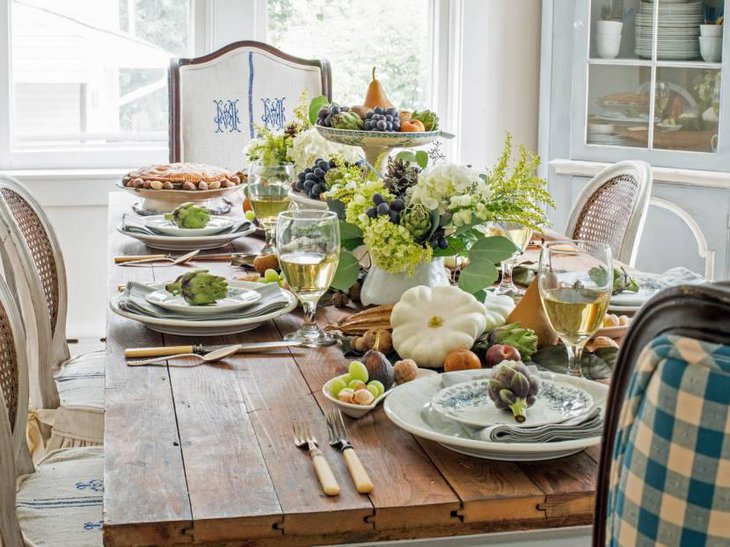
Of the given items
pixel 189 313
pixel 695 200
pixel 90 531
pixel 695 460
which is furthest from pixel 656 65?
pixel 695 460

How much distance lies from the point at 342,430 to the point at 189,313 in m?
0.56

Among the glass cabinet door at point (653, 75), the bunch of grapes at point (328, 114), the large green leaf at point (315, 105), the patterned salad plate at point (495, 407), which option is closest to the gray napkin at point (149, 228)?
the large green leaf at point (315, 105)

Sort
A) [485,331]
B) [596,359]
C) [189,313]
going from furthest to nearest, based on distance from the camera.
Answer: [189,313], [485,331], [596,359]

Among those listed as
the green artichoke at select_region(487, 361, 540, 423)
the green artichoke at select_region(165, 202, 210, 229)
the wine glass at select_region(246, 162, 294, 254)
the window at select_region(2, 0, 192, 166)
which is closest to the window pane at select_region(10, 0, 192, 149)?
the window at select_region(2, 0, 192, 166)

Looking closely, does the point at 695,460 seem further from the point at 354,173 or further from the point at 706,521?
the point at 354,173

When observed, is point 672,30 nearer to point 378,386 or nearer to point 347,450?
point 378,386

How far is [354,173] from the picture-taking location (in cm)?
179

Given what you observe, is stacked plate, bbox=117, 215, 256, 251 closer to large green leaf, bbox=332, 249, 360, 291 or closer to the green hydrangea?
large green leaf, bbox=332, 249, 360, 291

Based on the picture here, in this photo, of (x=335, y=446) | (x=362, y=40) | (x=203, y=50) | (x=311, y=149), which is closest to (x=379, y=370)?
(x=335, y=446)

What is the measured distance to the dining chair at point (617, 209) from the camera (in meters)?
2.55

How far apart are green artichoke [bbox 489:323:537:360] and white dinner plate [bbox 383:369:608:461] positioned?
16 cm

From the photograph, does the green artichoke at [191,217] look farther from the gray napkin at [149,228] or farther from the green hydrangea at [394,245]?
the green hydrangea at [394,245]

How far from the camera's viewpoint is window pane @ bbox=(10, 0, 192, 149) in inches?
157

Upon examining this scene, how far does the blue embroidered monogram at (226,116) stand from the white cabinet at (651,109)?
1.16m
